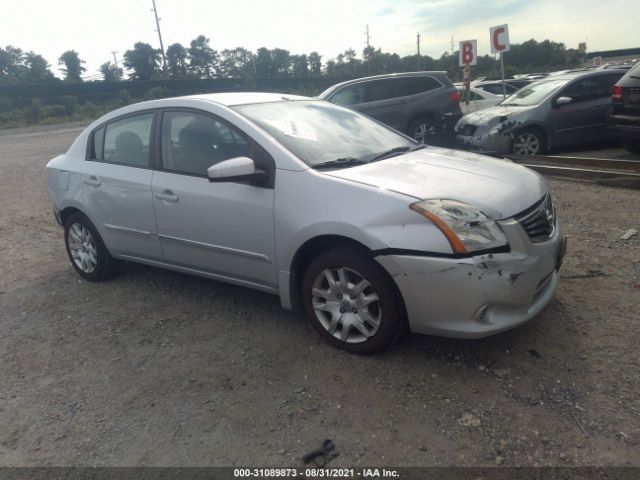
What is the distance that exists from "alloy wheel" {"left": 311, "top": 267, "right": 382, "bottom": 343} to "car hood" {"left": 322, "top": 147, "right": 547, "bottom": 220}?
0.61 m

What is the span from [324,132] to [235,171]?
0.86 metres

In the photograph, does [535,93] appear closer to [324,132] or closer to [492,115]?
[492,115]

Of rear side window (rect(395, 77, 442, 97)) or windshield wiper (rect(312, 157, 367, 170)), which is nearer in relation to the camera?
windshield wiper (rect(312, 157, 367, 170))

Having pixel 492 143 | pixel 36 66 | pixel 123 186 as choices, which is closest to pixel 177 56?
pixel 36 66

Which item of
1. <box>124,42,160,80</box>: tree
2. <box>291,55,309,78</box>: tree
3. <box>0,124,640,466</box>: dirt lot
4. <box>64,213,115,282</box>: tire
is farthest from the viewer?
<box>291,55,309,78</box>: tree

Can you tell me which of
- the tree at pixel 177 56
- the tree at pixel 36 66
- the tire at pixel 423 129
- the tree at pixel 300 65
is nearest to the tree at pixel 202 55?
the tree at pixel 177 56

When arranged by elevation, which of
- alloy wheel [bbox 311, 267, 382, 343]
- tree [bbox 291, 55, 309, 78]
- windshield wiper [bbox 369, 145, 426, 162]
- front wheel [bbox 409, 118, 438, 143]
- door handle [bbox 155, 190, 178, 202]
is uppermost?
tree [bbox 291, 55, 309, 78]

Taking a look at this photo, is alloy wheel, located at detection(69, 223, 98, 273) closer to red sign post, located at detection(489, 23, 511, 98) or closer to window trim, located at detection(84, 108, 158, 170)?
window trim, located at detection(84, 108, 158, 170)

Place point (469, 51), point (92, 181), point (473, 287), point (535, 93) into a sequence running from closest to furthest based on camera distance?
point (473, 287) < point (92, 181) < point (535, 93) < point (469, 51)

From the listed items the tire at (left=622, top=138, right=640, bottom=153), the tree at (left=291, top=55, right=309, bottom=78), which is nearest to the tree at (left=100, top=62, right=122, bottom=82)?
the tree at (left=291, top=55, right=309, bottom=78)

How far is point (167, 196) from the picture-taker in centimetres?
403

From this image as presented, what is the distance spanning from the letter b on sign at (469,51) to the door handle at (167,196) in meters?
12.3

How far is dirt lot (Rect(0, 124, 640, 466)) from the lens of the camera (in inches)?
101

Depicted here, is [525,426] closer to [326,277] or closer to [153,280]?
[326,277]
